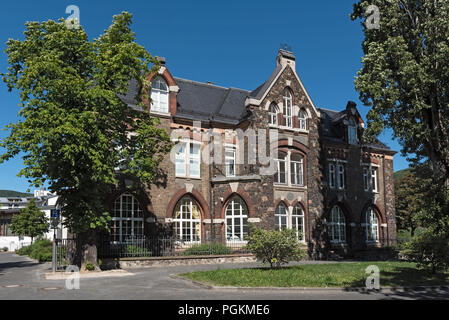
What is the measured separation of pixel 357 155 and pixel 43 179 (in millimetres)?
24404

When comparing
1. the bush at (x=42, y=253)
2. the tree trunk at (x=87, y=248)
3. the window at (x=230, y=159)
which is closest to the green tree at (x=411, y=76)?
the window at (x=230, y=159)

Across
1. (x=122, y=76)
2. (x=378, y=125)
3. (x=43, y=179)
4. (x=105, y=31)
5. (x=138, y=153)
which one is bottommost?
(x=43, y=179)

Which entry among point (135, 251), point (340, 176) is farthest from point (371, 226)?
point (135, 251)

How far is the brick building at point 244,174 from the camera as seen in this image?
25.1 m

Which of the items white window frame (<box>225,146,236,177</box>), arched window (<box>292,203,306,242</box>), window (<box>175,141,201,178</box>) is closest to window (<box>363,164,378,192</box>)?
arched window (<box>292,203,306,242</box>)

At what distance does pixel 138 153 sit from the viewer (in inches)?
758

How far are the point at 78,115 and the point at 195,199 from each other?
35.4ft

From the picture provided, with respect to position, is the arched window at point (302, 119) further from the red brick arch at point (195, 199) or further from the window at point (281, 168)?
the red brick arch at point (195, 199)

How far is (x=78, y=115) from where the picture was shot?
17219 millimetres

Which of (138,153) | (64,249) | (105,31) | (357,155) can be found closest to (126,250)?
(64,249)

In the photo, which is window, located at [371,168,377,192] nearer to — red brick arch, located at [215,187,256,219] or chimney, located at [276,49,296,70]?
chimney, located at [276,49,296,70]

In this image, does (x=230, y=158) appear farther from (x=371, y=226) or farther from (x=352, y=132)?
(x=371, y=226)

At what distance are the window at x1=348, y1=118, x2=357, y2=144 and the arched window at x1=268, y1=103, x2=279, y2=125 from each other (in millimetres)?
A: 8351
